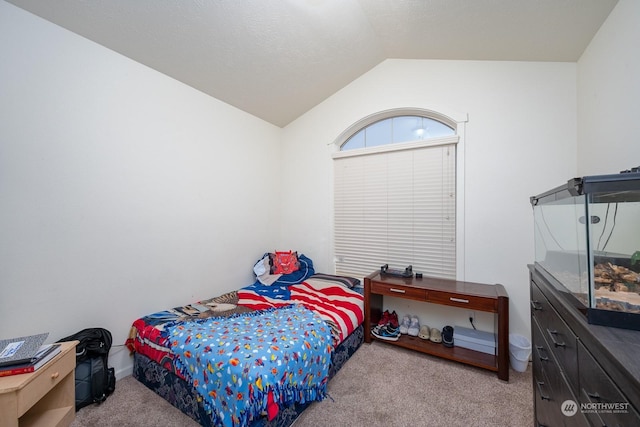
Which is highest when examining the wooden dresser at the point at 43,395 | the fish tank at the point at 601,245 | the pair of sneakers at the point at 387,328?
the fish tank at the point at 601,245

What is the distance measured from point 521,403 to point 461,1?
2923mm

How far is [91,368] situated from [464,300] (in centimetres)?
292

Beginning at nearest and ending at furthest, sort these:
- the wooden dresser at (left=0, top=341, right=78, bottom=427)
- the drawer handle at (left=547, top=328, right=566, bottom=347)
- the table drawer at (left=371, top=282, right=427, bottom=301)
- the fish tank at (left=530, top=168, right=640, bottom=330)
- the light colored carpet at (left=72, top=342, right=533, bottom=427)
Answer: the fish tank at (left=530, top=168, right=640, bottom=330), the drawer handle at (left=547, top=328, right=566, bottom=347), the wooden dresser at (left=0, top=341, right=78, bottom=427), the light colored carpet at (left=72, top=342, right=533, bottom=427), the table drawer at (left=371, top=282, right=427, bottom=301)

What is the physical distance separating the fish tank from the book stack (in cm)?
243

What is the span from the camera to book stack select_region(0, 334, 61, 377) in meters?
1.23

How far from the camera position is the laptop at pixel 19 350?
4.09 feet

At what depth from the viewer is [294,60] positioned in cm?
258

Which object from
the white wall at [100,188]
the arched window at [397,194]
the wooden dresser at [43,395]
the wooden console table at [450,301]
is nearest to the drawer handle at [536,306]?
the wooden console table at [450,301]

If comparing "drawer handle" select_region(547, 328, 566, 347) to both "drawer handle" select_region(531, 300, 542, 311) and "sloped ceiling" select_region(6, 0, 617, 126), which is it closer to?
"drawer handle" select_region(531, 300, 542, 311)

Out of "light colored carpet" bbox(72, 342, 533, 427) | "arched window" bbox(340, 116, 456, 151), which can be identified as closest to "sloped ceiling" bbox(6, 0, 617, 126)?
"arched window" bbox(340, 116, 456, 151)

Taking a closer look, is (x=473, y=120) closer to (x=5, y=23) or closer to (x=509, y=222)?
(x=509, y=222)

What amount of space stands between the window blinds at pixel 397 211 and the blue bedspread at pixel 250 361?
140cm

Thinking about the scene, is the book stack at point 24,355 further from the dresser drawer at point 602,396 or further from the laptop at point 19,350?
the dresser drawer at point 602,396

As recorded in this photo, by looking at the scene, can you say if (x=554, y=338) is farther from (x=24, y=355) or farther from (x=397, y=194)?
(x=24, y=355)
